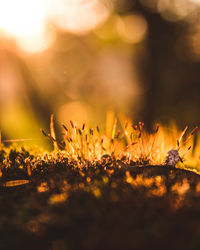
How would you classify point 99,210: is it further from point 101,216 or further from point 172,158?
point 172,158

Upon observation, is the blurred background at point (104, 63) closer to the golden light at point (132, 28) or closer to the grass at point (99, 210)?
the golden light at point (132, 28)

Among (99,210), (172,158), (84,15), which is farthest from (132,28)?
(99,210)

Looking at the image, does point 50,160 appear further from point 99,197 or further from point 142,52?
point 142,52

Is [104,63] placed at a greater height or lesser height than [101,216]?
greater

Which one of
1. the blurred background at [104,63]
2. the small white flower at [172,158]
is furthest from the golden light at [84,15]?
the small white flower at [172,158]

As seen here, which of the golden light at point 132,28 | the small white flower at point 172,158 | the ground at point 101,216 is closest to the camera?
the ground at point 101,216

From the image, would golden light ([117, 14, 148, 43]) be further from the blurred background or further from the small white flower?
the small white flower
